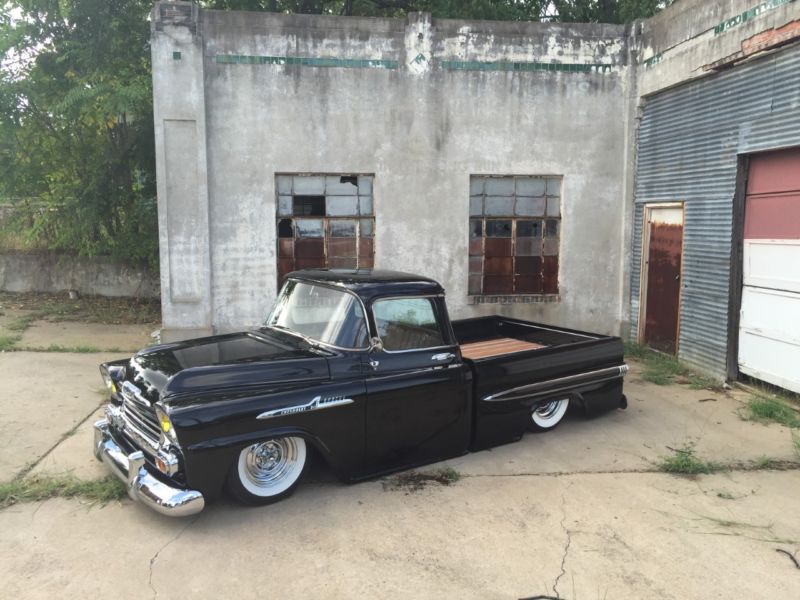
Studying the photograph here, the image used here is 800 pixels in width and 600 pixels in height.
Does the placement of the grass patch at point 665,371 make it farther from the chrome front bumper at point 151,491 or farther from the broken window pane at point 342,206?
the chrome front bumper at point 151,491

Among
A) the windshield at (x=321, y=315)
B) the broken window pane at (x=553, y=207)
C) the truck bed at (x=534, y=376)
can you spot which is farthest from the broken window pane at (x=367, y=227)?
the windshield at (x=321, y=315)

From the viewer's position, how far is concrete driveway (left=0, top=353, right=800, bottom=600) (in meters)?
3.34

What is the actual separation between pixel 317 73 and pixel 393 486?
20.8 ft

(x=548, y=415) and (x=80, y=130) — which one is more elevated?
(x=80, y=130)

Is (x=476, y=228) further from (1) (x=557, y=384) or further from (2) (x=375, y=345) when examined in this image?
(2) (x=375, y=345)

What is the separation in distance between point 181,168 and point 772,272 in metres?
7.61

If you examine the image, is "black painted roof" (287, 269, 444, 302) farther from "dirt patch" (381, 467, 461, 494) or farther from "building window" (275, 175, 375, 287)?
"building window" (275, 175, 375, 287)

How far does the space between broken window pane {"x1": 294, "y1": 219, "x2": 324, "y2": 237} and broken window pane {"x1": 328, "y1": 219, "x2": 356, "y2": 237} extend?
0.16 metres

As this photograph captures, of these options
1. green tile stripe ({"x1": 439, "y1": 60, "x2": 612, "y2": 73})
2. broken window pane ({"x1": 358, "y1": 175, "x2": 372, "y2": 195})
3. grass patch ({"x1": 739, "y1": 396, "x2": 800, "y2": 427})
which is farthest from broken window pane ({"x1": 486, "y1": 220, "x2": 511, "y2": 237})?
grass patch ({"x1": 739, "y1": 396, "x2": 800, "y2": 427})

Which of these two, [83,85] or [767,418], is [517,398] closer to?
[767,418]

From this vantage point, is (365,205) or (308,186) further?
(365,205)

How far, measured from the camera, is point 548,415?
590cm

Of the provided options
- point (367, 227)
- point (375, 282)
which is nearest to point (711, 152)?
point (367, 227)

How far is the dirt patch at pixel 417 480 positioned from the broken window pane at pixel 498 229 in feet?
17.2
